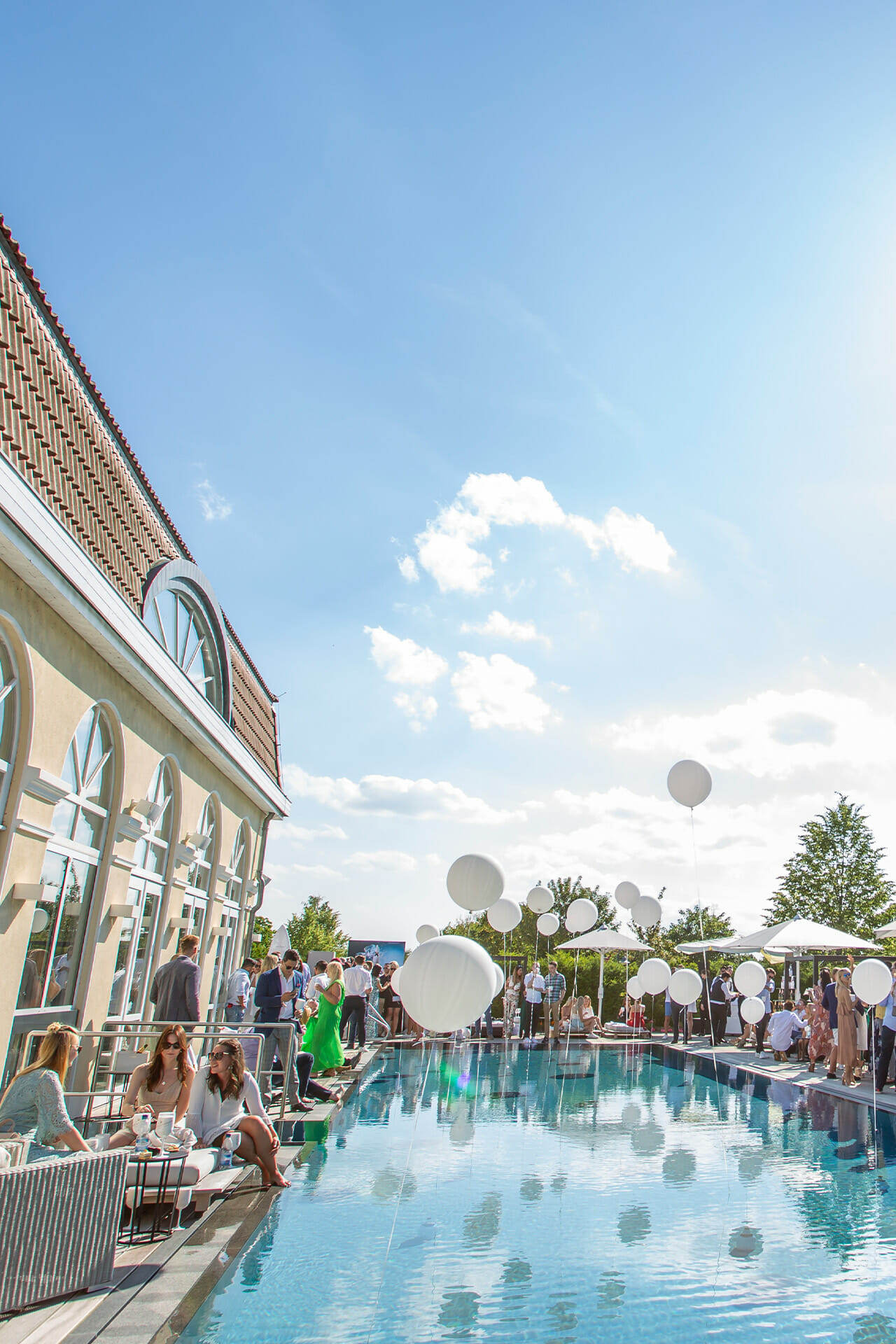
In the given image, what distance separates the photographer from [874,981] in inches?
470

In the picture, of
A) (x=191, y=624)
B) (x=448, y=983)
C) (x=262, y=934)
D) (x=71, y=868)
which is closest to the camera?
(x=448, y=983)

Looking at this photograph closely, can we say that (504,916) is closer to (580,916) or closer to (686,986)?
(580,916)

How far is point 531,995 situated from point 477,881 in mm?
10745

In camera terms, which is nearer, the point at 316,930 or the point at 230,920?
the point at 230,920

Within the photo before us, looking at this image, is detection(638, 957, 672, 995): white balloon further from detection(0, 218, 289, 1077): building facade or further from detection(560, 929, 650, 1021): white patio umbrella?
detection(0, 218, 289, 1077): building facade

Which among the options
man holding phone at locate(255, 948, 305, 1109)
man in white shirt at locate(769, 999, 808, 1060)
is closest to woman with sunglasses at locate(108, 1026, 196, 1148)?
man holding phone at locate(255, 948, 305, 1109)

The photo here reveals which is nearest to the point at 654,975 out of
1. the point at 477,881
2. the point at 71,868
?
the point at 477,881

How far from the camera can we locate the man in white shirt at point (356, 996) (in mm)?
14984

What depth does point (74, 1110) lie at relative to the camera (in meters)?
8.20

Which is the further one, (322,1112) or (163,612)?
(163,612)

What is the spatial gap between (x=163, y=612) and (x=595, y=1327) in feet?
29.2

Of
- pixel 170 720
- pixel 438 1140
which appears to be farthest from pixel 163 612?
pixel 438 1140

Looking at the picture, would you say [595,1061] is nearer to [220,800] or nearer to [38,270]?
[220,800]

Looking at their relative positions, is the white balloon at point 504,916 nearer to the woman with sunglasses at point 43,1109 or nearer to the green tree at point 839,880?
the woman with sunglasses at point 43,1109
